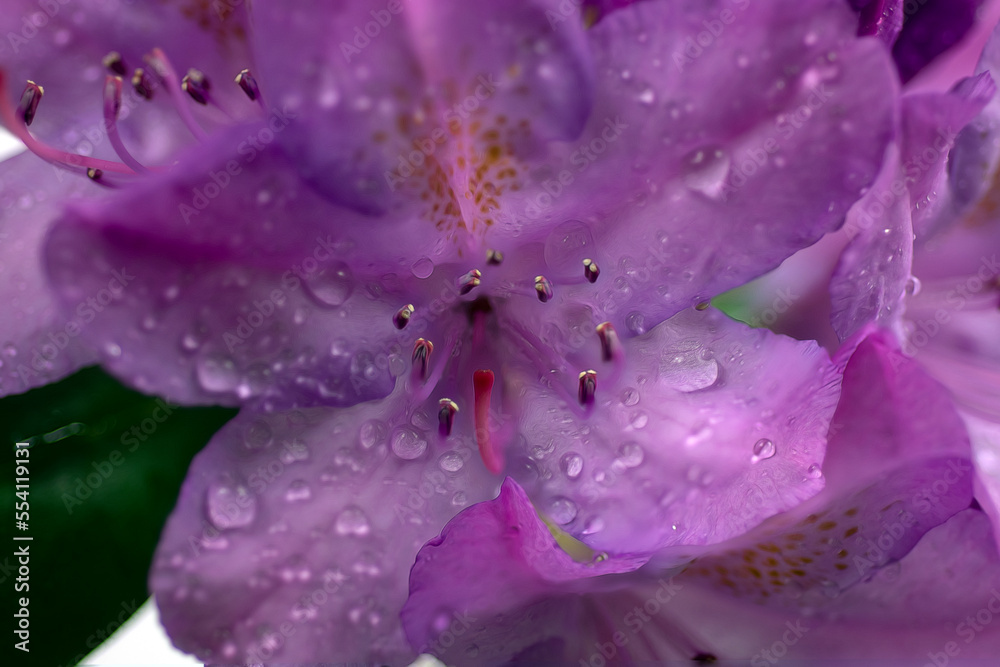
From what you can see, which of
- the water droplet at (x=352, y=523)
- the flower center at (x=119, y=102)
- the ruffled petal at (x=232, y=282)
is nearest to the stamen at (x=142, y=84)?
the flower center at (x=119, y=102)

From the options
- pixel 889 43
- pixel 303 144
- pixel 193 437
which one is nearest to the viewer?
pixel 303 144

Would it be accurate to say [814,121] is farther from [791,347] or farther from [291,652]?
[291,652]

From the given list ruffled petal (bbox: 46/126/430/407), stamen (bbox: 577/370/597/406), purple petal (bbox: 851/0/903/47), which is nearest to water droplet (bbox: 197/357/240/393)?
ruffled petal (bbox: 46/126/430/407)

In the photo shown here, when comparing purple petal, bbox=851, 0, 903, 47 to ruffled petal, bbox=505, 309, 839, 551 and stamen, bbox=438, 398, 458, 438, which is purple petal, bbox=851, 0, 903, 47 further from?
stamen, bbox=438, 398, 458, 438

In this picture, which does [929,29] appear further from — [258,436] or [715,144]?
[258,436]

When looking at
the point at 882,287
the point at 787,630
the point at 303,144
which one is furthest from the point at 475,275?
the point at 787,630
